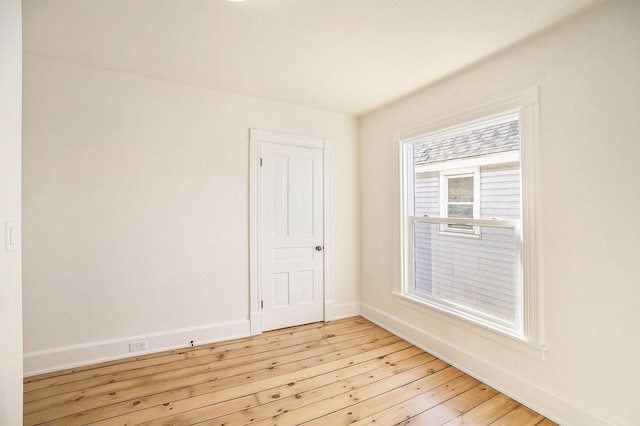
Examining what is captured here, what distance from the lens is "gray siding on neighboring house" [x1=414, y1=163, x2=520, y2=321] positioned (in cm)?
221

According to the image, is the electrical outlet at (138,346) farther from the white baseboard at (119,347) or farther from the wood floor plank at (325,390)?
the wood floor plank at (325,390)

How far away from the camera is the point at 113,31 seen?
1.99 m

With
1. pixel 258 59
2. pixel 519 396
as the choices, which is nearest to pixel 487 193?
pixel 519 396

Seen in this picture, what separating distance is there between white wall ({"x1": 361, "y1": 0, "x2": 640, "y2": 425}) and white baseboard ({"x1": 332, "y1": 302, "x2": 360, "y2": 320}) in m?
1.69

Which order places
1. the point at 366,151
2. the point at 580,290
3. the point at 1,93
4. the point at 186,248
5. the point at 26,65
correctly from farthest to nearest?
the point at 366,151 → the point at 186,248 → the point at 26,65 → the point at 580,290 → the point at 1,93

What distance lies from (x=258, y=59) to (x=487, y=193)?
7.10ft

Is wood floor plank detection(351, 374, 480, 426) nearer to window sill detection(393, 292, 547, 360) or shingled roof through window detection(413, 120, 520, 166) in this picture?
window sill detection(393, 292, 547, 360)

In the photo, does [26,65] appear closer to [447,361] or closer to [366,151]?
[366,151]

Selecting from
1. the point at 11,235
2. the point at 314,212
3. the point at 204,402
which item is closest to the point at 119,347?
the point at 204,402

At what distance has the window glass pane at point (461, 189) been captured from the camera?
8.18 ft

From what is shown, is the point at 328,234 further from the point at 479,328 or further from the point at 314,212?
the point at 479,328

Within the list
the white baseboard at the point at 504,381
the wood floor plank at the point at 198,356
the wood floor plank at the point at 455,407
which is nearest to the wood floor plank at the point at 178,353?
the wood floor plank at the point at 198,356

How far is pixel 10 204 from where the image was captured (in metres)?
1.26

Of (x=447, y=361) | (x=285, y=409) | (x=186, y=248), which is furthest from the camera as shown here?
(x=186, y=248)
